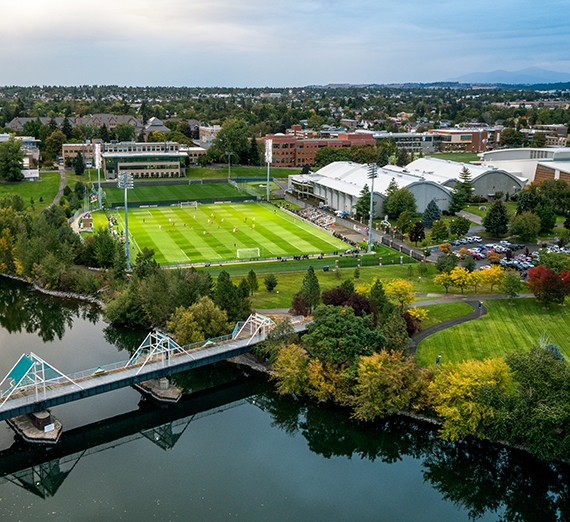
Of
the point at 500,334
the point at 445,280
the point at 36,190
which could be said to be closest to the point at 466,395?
the point at 500,334

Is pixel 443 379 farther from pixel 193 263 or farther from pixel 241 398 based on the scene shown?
pixel 193 263

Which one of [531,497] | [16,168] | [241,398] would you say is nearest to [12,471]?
[241,398]

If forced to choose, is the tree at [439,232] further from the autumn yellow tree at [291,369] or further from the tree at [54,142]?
the tree at [54,142]

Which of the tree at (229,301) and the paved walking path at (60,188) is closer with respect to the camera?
the tree at (229,301)

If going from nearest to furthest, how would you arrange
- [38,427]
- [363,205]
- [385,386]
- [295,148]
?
[38,427] < [385,386] < [363,205] < [295,148]

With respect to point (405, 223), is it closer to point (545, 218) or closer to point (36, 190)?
point (545, 218)

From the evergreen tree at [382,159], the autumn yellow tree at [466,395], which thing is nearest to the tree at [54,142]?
the evergreen tree at [382,159]

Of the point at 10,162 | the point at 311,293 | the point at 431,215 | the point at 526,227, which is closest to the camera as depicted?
the point at 311,293
